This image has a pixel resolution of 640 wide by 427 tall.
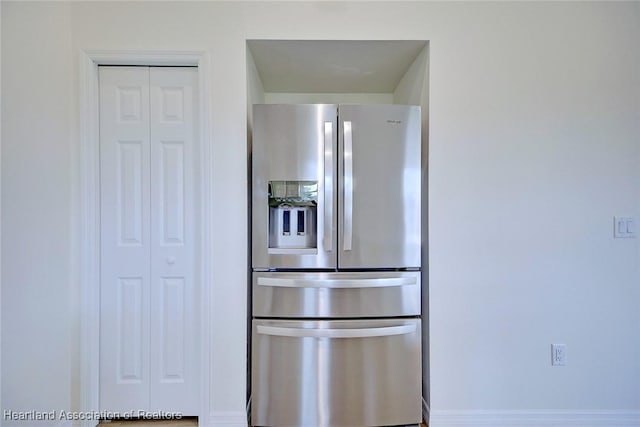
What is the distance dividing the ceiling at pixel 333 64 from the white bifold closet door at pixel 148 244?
20.5 inches

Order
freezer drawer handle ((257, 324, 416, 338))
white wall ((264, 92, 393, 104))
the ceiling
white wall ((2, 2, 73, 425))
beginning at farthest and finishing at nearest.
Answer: white wall ((264, 92, 393, 104)) → the ceiling → freezer drawer handle ((257, 324, 416, 338)) → white wall ((2, 2, 73, 425))

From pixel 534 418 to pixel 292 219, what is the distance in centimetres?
182

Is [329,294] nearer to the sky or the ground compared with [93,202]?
nearer to the ground

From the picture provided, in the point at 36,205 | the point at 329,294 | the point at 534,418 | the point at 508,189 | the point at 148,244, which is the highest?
the point at 508,189

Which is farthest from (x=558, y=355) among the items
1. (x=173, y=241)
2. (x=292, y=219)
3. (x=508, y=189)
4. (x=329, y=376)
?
(x=173, y=241)

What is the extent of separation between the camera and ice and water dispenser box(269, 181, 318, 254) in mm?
1784

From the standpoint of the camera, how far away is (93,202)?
1812mm

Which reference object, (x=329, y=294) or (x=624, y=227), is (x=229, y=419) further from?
(x=624, y=227)

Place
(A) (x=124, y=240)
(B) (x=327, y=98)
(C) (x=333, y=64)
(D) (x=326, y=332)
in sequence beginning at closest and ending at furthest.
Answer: (D) (x=326, y=332), (A) (x=124, y=240), (C) (x=333, y=64), (B) (x=327, y=98)

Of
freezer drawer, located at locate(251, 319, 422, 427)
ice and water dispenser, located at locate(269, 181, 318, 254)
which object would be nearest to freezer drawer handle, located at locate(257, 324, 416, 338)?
freezer drawer, located at locate(251, 319, 422, 427)

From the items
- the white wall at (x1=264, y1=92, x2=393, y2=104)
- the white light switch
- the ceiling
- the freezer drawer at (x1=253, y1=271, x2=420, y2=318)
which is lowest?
the freezer drawer at (x1=253, y1=271, x2=420, y2=318)

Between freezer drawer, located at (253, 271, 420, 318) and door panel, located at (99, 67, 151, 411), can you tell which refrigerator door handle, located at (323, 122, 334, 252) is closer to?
freezer drawer, located at (253, 271, 420, 318)

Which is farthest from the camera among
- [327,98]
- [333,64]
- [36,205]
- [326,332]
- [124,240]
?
[327,98]

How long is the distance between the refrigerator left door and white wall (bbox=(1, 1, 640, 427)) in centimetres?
12
